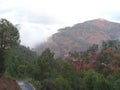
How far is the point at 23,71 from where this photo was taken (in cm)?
12850

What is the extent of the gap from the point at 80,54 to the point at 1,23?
126 m

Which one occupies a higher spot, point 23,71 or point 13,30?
point 13,30

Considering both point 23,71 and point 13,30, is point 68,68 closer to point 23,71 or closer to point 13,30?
point 23,71

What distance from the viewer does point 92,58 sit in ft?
600

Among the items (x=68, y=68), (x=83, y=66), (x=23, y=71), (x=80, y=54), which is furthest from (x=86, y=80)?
(x=80, y=54)

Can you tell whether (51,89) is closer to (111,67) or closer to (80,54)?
(111,67)

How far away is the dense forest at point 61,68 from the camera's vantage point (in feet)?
216

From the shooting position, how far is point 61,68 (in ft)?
438

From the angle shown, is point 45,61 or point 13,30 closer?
point 13,30

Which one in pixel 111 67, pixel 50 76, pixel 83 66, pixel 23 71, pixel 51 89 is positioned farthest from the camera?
pixel 83 66

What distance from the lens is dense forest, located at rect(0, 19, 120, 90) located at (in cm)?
6594

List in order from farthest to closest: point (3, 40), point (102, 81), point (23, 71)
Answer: point (23, 71) → point (102, 81) → point (3, 40)

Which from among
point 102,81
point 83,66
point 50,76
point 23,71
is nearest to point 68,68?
point 50,76

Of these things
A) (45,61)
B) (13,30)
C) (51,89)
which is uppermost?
(13,30)
